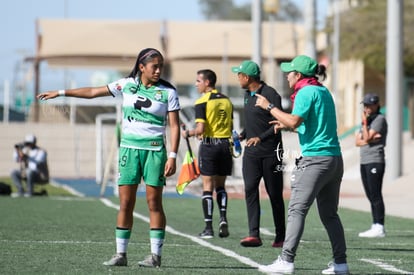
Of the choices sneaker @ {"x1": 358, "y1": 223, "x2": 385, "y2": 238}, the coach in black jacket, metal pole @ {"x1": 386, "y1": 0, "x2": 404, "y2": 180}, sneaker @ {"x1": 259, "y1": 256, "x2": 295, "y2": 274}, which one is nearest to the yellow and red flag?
the coach in black jacket

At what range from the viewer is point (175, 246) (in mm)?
14094

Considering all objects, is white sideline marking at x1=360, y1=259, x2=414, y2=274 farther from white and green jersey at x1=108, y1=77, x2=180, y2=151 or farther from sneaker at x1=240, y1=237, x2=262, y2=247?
white and green jersey at x1=108, y1=77, x2=180, y2=151

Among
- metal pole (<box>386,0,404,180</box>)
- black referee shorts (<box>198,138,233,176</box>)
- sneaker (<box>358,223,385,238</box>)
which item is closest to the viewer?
black referee shorts (<box>198,138,233,176</box>)

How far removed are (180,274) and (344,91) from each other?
5943 cm

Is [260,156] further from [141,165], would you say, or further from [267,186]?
[141,165]

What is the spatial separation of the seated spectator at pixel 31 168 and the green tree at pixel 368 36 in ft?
96.7

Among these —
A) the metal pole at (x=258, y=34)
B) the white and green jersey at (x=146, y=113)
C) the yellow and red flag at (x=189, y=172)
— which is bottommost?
the yellow and red flag at (x=189, y=172)

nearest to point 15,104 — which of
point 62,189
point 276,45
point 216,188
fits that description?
point 276,45

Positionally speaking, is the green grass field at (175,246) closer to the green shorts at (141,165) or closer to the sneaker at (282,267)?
the sneaker at (282,267)

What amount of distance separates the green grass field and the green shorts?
32.1 inches

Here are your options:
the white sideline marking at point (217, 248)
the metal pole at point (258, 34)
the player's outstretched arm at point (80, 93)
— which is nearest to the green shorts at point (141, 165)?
the player's outstretched arm at point (80, 93)

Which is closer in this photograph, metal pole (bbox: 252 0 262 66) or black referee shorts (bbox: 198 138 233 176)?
black referee shorts (bbox: 198 138 233 176)

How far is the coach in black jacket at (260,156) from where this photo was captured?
1434 cm

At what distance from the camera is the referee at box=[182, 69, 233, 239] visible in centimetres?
1570
